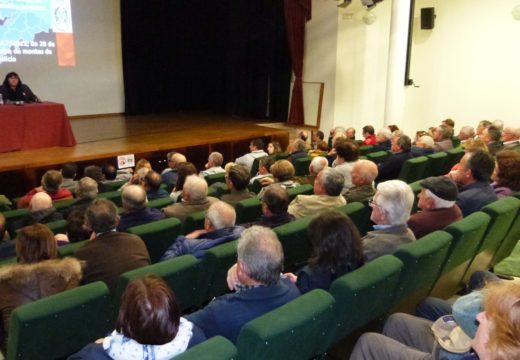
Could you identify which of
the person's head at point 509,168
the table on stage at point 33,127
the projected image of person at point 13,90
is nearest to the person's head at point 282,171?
the person's head at point 509,168

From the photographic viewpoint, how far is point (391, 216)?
2.69 m

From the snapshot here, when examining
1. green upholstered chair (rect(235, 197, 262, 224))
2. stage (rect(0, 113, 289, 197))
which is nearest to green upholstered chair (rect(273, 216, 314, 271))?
green upholstered chair (rect(235, 197, 262, 224))

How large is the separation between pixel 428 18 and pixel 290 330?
27.7 feet

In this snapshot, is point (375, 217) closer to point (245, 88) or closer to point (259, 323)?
point (259, 323)

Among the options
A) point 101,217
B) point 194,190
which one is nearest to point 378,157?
point 194,190

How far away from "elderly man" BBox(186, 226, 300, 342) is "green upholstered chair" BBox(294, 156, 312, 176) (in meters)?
3.50

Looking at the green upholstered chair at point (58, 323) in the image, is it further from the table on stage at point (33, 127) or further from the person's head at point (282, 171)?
the table on stage at point (33, 127)

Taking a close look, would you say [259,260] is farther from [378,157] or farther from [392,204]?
[378,157]

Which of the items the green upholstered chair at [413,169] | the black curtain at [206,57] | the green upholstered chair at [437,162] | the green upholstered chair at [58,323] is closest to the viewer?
the green upholstered chair at [58,323]

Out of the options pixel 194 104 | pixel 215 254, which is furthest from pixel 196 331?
pixel 194 104

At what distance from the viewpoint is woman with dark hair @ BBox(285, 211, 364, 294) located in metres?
2.22

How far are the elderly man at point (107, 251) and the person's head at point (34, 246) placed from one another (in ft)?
0.72

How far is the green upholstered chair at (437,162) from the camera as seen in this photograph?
16.9ft

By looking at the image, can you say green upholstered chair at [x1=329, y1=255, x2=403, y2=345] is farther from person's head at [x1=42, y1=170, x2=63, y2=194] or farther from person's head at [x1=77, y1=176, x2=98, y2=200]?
person's head at [x1=42, y1=170, x2=63, y2=194]
